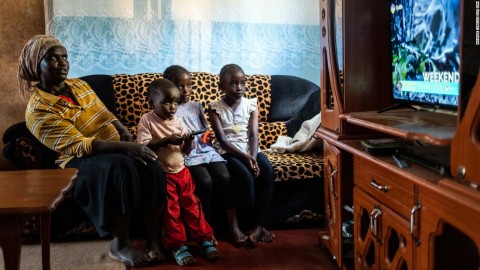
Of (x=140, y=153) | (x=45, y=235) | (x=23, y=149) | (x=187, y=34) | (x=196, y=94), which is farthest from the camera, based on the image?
(x=187, y=34)

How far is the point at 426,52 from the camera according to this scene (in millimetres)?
1739

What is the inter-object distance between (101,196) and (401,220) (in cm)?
134

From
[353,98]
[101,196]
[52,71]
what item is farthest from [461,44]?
Answer: [52,71]

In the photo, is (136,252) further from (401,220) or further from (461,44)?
(461,44)

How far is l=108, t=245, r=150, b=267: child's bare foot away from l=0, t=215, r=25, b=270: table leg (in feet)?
2.68

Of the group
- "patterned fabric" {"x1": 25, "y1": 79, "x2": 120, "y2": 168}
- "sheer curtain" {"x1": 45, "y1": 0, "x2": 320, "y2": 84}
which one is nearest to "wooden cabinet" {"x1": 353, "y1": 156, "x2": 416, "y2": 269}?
"patterned fabric" {"x1": 25, "y1": 79, "x2": 120, "y2": 168}

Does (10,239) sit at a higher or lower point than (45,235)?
higher

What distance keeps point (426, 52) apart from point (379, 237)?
653mm

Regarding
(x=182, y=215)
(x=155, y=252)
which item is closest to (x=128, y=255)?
(x=155, y=252)

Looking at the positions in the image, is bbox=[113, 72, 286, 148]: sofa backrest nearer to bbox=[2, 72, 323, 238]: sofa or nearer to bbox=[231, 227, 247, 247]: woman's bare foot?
bbox=[2, 72, 323, 238]: sofa

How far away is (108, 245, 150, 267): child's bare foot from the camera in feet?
7.65

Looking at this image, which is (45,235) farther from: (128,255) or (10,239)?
(128,255)

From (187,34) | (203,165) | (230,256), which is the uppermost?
(187,34)

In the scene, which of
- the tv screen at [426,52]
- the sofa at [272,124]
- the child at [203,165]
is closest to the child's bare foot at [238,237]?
the child at [203,165]
